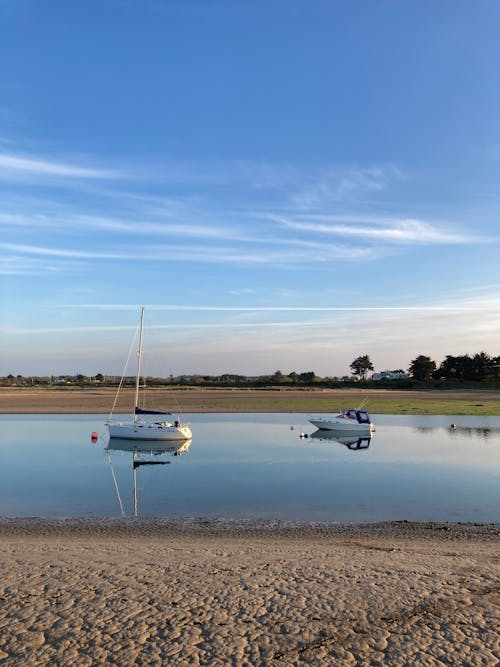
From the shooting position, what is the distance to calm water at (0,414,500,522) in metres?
19.6

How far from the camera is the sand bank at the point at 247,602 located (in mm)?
7914

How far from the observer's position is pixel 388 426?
4994 centimetres

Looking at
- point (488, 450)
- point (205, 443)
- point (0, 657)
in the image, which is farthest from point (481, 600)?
point (205, 443)

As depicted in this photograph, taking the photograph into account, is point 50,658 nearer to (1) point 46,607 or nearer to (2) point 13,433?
(1) point 46,607

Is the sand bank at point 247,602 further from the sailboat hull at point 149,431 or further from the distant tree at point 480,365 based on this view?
the distant tree at point 480,365

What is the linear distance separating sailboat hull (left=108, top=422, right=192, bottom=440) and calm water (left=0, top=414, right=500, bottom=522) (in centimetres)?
72

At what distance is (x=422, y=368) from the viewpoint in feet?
484

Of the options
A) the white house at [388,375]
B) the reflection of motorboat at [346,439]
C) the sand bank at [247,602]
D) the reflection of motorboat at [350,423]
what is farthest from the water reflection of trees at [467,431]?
the white house at [388,375]

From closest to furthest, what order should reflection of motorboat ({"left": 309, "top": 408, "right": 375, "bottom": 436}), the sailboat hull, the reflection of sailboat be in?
the reflection of sailboat
the sailboat hull
reflection of motorboat ({"left": 309, "top": 408, "right": 375, "bottom": 436})

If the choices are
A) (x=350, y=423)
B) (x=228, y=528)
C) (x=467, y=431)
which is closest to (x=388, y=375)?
(x=467, y=431)

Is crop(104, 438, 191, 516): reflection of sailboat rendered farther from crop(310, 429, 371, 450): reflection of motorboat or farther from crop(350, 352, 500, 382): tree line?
crop(350, 352, 500, 382): tree line

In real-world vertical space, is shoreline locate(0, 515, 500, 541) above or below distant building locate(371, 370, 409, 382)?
below

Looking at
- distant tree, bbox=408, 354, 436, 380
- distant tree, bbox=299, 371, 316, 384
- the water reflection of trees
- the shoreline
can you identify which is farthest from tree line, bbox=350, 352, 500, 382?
the shoreline

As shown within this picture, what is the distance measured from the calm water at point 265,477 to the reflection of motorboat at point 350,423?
1.18 meters
